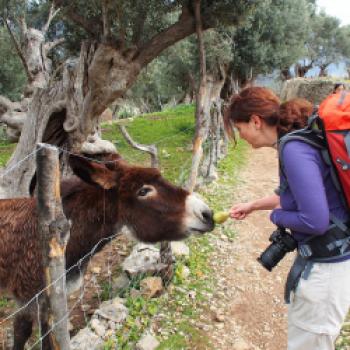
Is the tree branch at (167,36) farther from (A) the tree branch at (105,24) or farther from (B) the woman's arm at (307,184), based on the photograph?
(B) the woman's arm at (307,184)

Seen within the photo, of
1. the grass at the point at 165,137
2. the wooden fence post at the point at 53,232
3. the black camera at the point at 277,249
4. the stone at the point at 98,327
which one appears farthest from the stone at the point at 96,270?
the grass at the point at 165,137

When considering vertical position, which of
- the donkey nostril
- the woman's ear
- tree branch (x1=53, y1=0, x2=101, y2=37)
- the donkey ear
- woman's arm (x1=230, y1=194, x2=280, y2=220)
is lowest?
the donkey nostril

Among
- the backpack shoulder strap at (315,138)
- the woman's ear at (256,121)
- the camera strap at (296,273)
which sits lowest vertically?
the camera strap at (296,273)

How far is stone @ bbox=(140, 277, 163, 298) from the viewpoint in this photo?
4133 mm

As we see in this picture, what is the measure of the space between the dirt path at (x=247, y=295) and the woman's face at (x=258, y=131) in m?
2.28

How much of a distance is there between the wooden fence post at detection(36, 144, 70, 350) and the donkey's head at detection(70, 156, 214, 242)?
93 cm

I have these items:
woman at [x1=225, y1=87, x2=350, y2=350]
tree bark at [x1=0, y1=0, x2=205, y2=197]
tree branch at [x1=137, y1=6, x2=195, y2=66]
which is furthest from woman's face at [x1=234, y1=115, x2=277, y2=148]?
tree branch at [x1=137, y1=6, x2=195, y2=66]

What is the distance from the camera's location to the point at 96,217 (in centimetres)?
310

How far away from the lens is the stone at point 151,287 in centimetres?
413

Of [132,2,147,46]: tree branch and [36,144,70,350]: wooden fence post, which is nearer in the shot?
[36,144,70,350]: wooden fence post

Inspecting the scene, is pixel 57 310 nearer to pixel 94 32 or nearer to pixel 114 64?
pixel 114 64

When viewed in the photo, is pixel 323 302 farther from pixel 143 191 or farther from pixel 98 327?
pixel 98 327

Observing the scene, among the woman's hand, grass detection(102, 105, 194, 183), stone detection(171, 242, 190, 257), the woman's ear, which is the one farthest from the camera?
grass detection(102, 105, 194, 183)

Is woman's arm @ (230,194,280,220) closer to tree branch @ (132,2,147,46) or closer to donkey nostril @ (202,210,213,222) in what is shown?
donkey nostril @ (202,210,213,222)
